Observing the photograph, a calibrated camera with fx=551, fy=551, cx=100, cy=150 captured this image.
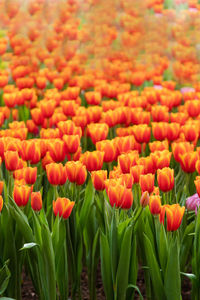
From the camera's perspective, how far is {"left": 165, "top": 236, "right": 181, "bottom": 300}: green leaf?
81.5 inches

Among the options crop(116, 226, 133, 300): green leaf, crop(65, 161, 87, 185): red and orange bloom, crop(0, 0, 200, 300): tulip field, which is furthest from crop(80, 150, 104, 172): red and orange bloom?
crop(116, 226, 133, 300): green leaf

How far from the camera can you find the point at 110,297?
7.60 feet

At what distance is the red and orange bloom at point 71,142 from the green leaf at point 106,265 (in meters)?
0.65

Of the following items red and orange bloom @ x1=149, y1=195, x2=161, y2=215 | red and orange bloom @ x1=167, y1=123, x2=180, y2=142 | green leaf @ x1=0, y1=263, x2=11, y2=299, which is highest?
red and orange bloom @ x1=167, y1=123, x2=180, y2=142

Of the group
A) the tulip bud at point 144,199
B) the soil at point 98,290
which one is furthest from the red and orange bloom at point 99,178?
the soil at point 98,290

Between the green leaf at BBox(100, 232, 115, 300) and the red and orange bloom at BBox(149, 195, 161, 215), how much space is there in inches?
8.8

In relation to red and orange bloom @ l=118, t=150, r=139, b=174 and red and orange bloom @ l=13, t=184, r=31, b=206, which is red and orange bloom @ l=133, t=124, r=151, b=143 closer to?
red and orange bloom @ l=118, t=150, r=139, b=174

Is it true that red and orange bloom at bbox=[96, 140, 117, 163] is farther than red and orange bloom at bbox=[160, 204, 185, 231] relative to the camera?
Yes

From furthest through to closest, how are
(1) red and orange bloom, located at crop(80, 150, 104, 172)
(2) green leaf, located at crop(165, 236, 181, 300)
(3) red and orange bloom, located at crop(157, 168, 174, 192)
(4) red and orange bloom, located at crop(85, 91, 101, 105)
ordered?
1. (4) red and orange bloom, located at crop(85, 91, 101, 105)
2. (1) red and orange bloom, located at crop(80, 150, 104, 172)
3. (3) red and orange bloom, located at crop(157, 168, 174, 192)
4. (2) green leaf, located at crop(165, 236, 181, 300)

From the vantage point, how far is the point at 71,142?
2.74 metres

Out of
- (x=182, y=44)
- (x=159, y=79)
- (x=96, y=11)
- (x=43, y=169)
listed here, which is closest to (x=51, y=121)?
(x=43, y=169)

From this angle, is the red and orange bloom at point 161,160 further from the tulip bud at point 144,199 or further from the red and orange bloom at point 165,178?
the tulip bud at point 144,199

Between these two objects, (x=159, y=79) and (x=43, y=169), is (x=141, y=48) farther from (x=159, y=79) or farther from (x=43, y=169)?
(x=43, y=169)

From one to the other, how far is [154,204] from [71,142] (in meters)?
0.72
